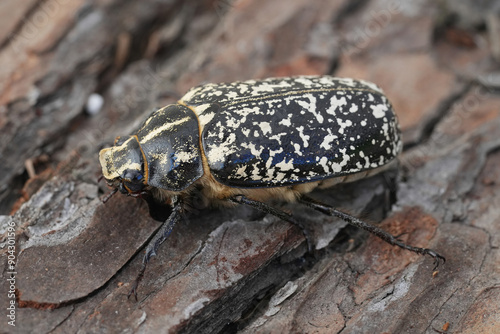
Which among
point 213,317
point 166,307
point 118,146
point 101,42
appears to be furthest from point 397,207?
point 101,42

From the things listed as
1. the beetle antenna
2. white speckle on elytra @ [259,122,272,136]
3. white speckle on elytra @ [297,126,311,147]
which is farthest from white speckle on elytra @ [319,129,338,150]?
the beetle antenna

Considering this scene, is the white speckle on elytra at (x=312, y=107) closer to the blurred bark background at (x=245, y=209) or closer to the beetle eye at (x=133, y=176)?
the blurred bark background at (x=245, y=209)

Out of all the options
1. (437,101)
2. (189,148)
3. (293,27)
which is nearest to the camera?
(189,148)

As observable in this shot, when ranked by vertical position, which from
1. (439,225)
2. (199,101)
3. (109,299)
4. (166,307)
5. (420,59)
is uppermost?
(199,101)

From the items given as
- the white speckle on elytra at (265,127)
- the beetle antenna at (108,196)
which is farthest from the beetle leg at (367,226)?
the beetle antenna at (108,196)

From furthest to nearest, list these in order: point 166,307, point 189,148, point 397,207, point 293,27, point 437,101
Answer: point 293,27 < point 437,101 < point 397,207 < point 189,148 < point 166,307

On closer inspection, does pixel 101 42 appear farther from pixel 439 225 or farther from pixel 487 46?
pixel 487 46

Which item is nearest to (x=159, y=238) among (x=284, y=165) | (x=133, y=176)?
(x=133, y=176)

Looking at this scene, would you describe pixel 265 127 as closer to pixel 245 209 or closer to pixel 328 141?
pixel 328 141
